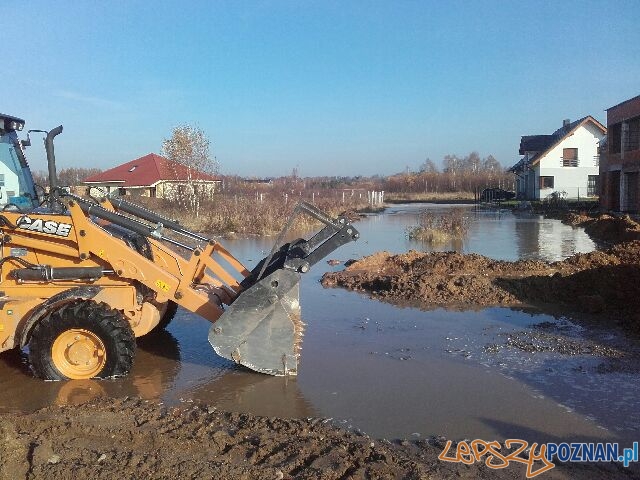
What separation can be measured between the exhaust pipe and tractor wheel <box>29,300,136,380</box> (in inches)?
59.1

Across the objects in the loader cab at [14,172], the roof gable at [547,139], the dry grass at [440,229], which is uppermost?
the roof gable at [547,139]

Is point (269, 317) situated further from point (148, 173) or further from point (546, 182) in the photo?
point (546, 182)

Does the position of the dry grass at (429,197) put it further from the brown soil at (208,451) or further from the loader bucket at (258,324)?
the brown soil at (208,451)

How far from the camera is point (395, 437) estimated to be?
5.26 meters

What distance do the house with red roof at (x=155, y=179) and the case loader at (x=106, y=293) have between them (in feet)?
46.1

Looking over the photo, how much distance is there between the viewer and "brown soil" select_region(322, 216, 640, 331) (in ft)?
33.9

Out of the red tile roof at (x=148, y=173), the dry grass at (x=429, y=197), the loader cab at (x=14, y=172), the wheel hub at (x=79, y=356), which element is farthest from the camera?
the dry grass at (x=429, y=197)

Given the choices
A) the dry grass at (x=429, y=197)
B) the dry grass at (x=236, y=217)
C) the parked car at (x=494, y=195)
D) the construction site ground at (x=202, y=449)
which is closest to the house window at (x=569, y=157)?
the parked car at (x=494, y=195)

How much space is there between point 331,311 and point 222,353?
14.1 feet

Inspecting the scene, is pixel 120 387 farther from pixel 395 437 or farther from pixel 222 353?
pixel 395 437

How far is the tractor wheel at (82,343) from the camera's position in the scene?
6391mm

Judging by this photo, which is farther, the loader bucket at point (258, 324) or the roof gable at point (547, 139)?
the roof gable at point (547, 139)

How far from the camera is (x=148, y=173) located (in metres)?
43.4

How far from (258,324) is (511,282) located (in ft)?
22.2
